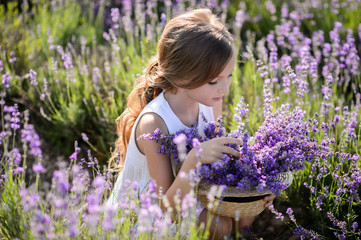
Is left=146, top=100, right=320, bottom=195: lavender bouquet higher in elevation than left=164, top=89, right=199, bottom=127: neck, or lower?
lower

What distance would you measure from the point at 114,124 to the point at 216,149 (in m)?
1.56

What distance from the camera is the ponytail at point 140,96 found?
97.2 inches

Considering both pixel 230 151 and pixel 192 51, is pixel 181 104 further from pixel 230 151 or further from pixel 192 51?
pixel 230 151

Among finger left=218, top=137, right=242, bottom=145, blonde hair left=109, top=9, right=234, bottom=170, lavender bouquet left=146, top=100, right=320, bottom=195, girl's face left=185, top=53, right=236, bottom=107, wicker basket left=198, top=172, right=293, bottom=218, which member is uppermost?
blonde hair left=109, top=9, right=234, bottom=170

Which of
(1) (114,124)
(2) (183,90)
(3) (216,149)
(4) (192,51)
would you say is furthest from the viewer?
(1) (114,124)

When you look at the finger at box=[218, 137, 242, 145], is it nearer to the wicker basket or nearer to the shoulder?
the wicker basket

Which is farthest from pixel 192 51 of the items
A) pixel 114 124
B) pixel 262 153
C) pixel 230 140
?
pixel 114 124

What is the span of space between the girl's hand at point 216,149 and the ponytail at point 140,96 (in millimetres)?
580

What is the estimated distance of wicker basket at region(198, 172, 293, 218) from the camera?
76.6 inches

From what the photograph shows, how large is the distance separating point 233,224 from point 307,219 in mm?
465

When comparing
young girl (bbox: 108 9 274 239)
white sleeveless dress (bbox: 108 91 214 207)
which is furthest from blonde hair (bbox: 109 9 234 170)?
white sleeveless dress (bbox: 108 91 214 207)

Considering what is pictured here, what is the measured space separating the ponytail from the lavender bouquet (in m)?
0.44

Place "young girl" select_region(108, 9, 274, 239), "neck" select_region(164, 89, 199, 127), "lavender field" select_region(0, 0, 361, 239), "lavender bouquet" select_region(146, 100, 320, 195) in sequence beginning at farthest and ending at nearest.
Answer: "neck" select_region(164, 89, 199, 127) → "young girl" select_region(108, 9, 274, 239) → "lavender bouquet" select_region(146, 100, 320, 195) → "lavender field" select_region(0, 0, 361, 239)

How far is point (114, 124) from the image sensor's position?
3.37 m
